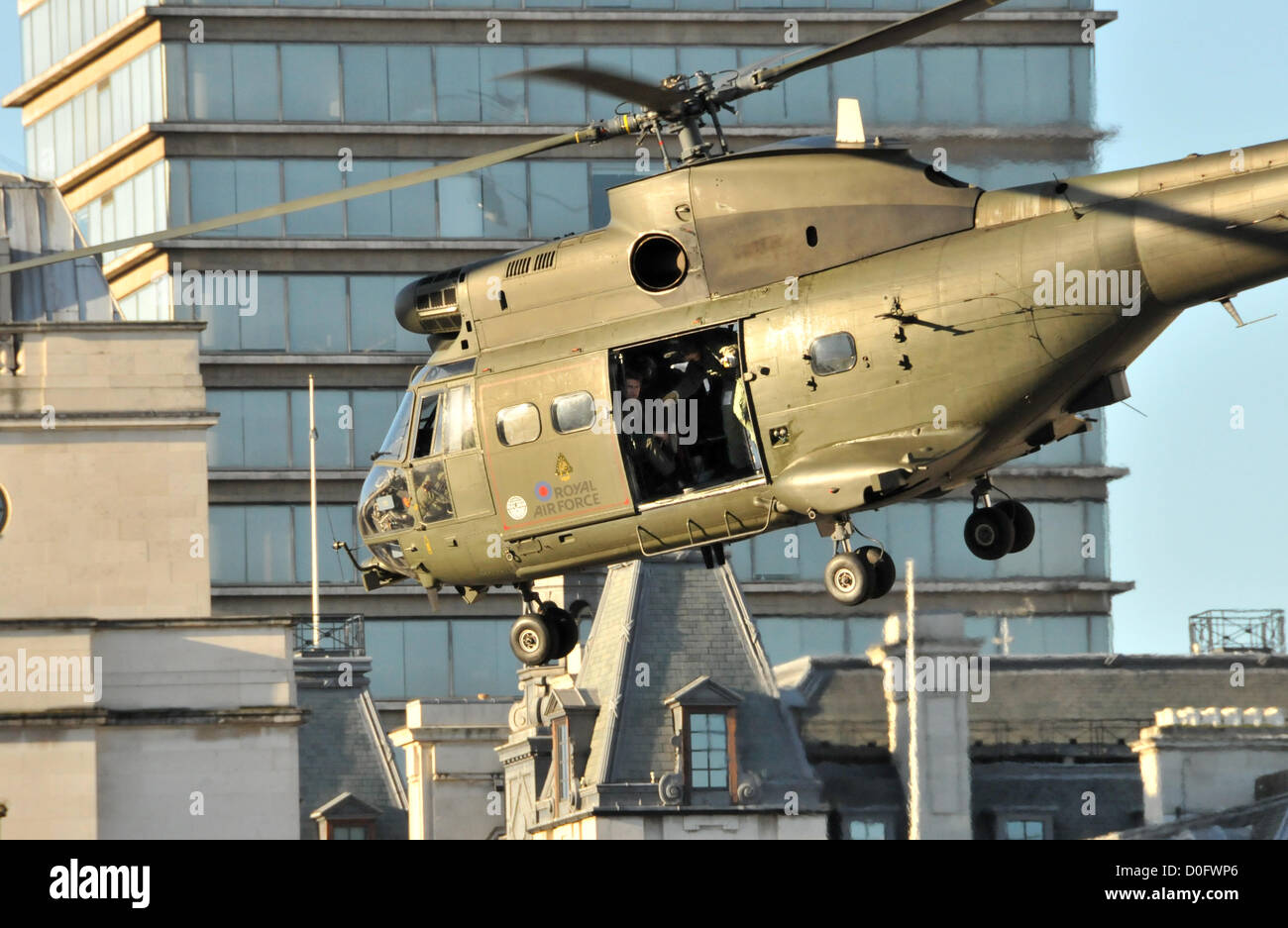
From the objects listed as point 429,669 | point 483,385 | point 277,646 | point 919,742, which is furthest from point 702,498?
point 429,669

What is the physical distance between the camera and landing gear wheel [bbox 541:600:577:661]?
42.2 m

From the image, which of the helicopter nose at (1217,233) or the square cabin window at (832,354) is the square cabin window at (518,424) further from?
the helicopter nose at (1217,233)

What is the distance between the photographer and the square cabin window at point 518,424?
39.7 m

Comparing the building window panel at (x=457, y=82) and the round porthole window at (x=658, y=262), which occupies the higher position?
the building window panel at (x=457, y=82)

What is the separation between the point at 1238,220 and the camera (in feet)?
115

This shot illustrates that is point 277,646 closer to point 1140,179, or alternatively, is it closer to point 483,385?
point 483,385

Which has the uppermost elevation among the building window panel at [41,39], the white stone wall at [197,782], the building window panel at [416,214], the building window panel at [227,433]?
the building window panel at [41,39]

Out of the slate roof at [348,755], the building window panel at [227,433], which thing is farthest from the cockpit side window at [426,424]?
the building window panel at [227,433]

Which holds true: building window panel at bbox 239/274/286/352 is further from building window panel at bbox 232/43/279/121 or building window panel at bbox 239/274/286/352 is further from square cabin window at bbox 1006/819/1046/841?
square cabin window at bbox 1006/819/1046/841

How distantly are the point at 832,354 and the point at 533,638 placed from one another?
24.9ft

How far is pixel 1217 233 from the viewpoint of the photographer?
35.1 meters

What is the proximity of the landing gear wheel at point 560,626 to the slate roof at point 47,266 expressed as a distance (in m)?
30.5

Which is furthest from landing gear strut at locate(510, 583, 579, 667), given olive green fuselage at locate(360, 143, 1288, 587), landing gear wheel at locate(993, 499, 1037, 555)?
landing gear wheel at locate(993, 499, 1037, 555)
